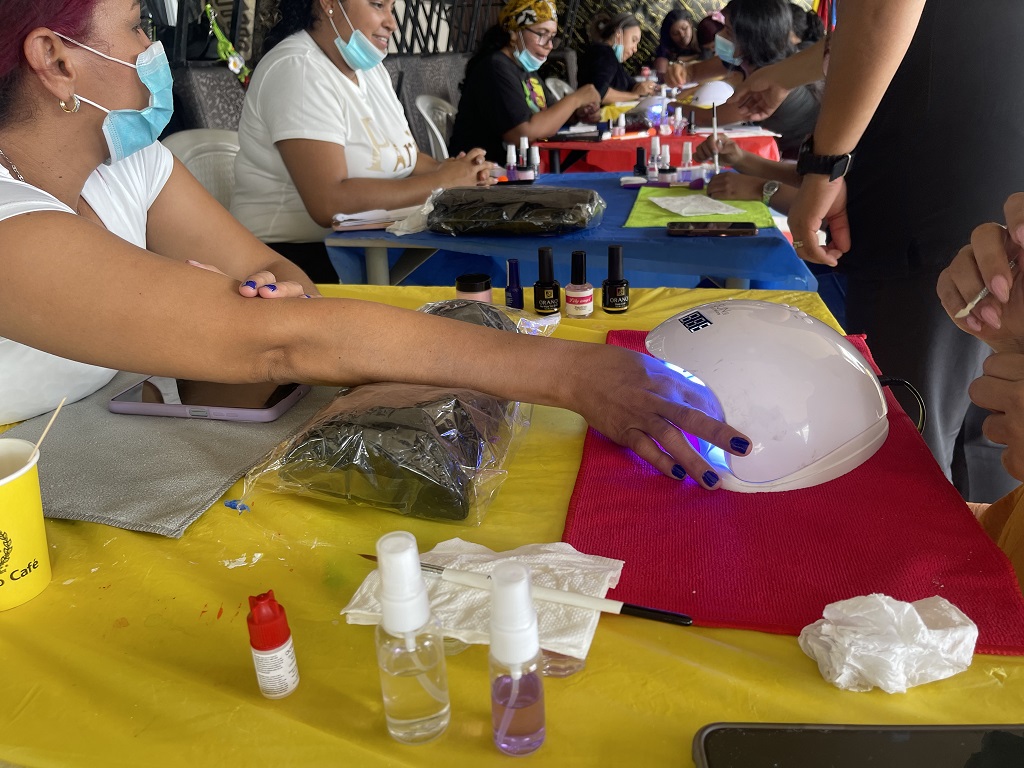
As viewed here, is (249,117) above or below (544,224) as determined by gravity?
above

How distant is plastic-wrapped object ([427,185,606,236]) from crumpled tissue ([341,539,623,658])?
4.25 ft

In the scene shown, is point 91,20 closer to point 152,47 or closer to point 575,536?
point 152,47

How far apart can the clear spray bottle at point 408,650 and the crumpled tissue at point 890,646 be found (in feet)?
0.89

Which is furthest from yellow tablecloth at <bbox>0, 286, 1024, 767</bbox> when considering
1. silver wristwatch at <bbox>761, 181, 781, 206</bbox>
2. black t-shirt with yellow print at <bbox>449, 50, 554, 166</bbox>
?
black t-shirt with yellow print at <bbox>449, 50, 554, 166</bbox>

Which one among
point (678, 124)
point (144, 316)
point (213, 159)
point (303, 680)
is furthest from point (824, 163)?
point (678, 124)

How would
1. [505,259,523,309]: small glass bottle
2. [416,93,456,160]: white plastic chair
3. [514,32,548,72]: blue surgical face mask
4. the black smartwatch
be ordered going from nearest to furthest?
Answer: [505,259,523,309]: small glass bottle, the black smartwatch, [416,93,456,160]: white plastic chair, [514,32,548,72]: blue surgical face mask

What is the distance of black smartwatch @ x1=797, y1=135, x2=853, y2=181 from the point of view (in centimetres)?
146

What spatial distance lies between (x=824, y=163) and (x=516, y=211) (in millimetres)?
704

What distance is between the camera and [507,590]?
1.42ft

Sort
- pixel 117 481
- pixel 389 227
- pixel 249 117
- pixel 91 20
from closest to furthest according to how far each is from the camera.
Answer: pixel 117 481 → pixel 91 20 → pixel 389 227 → pixel 249 117

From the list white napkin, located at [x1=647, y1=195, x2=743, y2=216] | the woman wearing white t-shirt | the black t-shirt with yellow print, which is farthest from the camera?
the black t-shirt with yellow print

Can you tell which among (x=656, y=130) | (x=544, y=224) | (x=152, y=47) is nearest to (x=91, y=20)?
(x=152, y=47)

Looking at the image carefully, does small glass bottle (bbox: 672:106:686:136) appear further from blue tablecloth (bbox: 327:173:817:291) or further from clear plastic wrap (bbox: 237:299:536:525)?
clear plastic wrap (bbox: 237:299:536:525)

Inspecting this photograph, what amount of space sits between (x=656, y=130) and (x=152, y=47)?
3.19m
